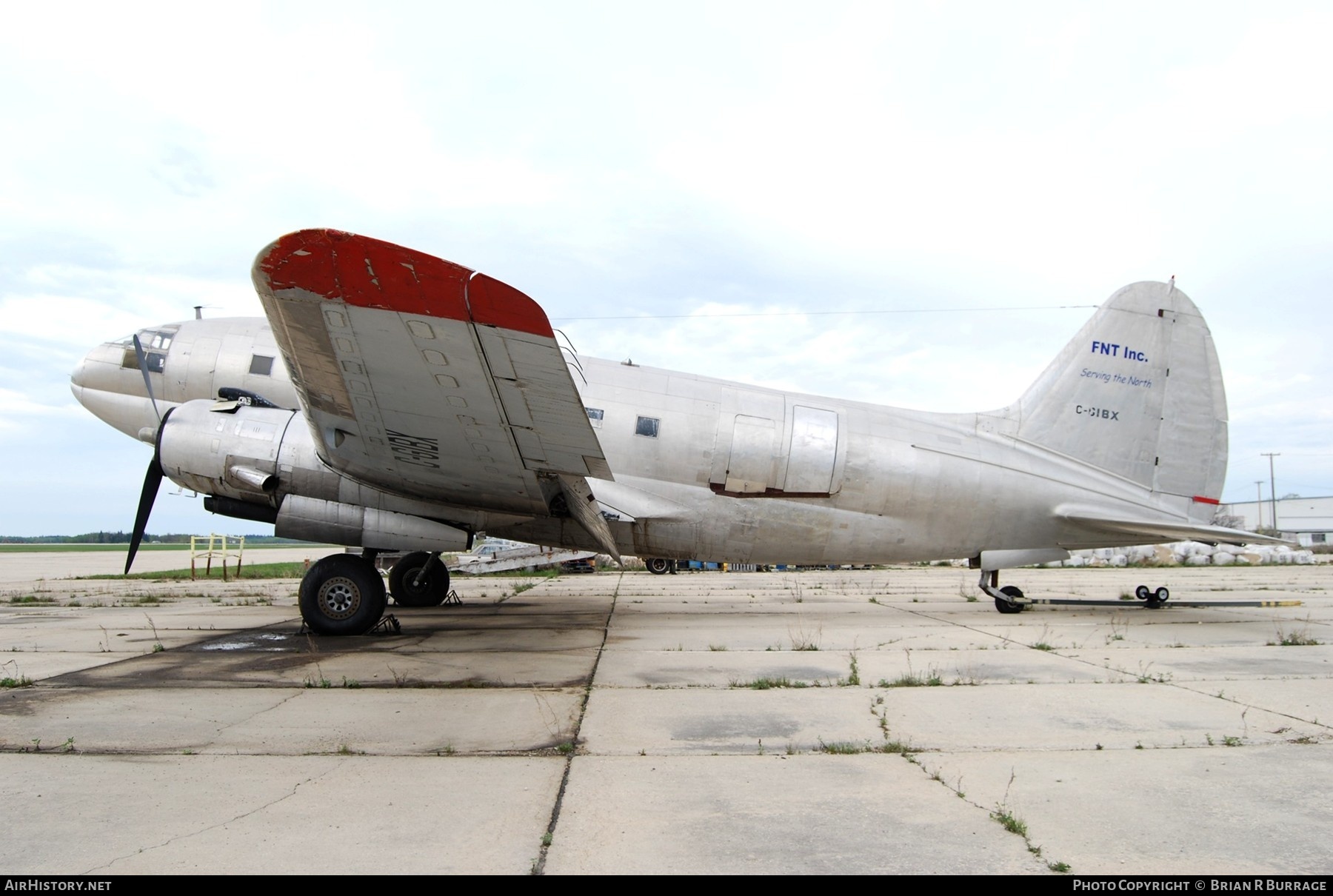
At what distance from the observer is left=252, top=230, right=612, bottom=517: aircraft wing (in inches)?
213

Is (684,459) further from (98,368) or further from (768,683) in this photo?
(98,368)

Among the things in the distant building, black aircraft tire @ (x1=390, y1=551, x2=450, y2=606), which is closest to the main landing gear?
black aircraft tire @ (x1=390, y1=551, x2=450, y2=606)

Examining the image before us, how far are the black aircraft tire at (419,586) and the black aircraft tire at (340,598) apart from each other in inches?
166

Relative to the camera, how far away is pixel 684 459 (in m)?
10.6

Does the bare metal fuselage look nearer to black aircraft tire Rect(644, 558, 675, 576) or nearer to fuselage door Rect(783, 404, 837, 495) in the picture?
fuselage door Rect(783, 404, 837, 495)

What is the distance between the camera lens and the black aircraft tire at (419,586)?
A: 13.7 metres

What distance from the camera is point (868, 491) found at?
10.8m

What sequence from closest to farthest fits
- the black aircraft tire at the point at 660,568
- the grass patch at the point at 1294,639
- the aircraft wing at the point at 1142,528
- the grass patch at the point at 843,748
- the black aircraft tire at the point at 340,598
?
1. the grass patch at the point at 843,748
2. the grass patch at the point at 1294,639
3. the black aircraft tire at the point at 340,598
4. the aircraft wing at the point at 1142,528
5. the black aircraft tire at the point at 660,568

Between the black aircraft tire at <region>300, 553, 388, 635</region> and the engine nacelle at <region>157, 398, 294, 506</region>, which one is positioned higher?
the engine nacelle at <region>157, 398, 294, 506</region>

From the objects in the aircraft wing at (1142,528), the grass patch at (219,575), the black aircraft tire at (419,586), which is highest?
the aircraft wing at (1142,528)

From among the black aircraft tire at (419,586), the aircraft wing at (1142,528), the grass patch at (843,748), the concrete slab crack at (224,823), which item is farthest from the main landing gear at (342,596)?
the aircraft wing at (1142,528)

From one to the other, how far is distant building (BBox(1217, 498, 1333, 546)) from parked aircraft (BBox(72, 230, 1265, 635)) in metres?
92.8

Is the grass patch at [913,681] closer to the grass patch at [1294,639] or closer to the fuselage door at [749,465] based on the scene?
the fuselage door at [749,465]
